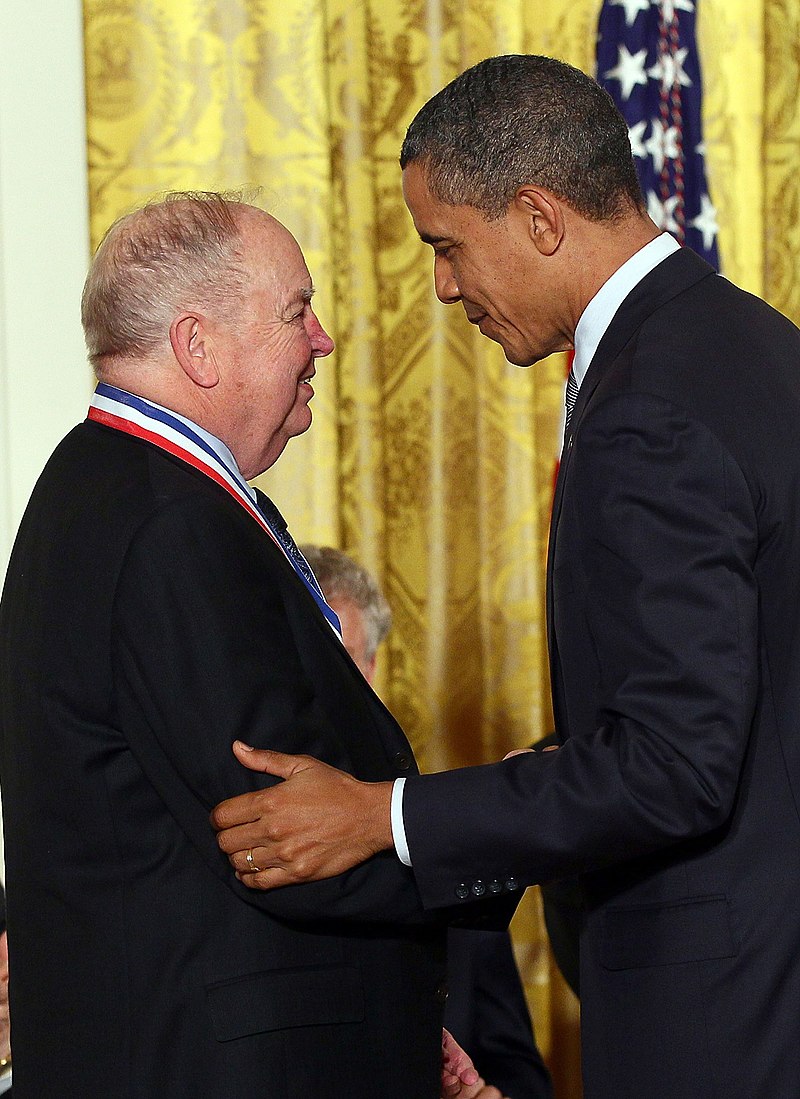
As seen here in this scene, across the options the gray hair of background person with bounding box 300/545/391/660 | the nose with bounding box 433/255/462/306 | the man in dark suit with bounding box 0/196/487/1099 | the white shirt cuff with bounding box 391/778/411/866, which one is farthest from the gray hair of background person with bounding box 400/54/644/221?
the gray hair of background person with bounding box 300/545/391/660

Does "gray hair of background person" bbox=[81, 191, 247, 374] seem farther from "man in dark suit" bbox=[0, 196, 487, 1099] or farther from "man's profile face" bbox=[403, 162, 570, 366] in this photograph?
"man's profile face" bbox=[403, 162, 570, 366]

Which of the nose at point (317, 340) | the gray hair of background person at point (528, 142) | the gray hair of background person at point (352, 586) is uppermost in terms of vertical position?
the gray hair of background person at point (528, 142)

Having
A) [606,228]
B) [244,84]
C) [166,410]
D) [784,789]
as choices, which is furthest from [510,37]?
[784,789]

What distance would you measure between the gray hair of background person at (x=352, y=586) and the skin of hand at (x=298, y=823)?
4.13 feet

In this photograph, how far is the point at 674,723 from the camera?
150 centimetres

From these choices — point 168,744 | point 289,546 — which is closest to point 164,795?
point 168,744

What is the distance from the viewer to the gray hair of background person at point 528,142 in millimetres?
1746

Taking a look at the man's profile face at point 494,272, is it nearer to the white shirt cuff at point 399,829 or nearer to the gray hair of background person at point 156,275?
the gray hair of background person at point 156,275

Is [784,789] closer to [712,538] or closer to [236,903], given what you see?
[712,538]

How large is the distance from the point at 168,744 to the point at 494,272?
75 centimetres

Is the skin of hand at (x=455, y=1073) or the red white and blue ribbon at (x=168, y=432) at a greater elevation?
the red white and blue ribbon at (x=168, y=432)

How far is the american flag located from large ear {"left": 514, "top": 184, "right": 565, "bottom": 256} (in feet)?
6.14

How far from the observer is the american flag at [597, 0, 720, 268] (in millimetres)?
3623

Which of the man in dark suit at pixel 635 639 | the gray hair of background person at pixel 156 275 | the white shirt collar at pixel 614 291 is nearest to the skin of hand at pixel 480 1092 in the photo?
the man in dark suit at pixel 635 639
